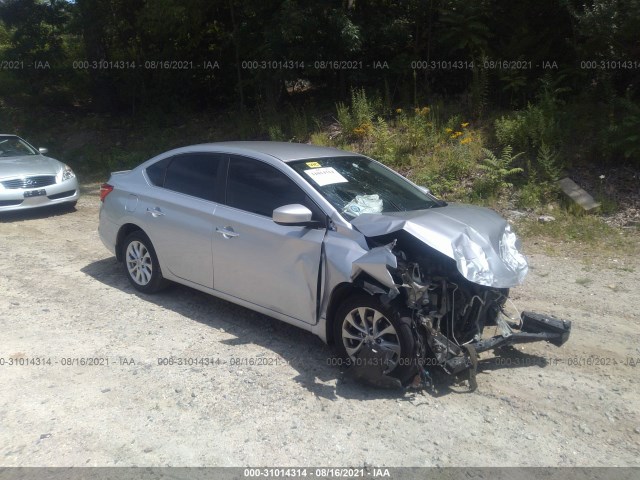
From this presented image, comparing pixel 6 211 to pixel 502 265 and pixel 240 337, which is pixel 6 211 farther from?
pixel 502 265

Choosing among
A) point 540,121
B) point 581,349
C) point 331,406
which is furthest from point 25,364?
point 540,121

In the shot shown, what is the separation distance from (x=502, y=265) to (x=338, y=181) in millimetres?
1631

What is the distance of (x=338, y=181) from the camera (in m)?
5.66

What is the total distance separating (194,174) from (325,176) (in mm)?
1558

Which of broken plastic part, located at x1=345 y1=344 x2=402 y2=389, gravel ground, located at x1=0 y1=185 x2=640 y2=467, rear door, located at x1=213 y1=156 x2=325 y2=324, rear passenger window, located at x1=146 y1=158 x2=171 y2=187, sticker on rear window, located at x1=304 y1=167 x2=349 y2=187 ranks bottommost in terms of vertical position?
gravel ground, located at x1=0 y1=185 x2=640 y2=467

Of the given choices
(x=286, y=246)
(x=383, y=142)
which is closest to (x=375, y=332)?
(x=286, y=246)

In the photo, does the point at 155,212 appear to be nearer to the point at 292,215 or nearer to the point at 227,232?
the point at 227,232

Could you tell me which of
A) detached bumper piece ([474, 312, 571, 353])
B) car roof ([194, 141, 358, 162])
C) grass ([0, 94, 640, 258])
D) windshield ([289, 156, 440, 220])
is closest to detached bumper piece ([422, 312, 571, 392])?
detached bumper piece ([474, 312, 571, 353])

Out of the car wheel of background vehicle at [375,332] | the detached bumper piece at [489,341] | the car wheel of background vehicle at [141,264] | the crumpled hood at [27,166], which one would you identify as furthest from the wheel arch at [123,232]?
the crumpled hood at [27,166]

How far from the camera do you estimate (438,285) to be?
4.71 metres

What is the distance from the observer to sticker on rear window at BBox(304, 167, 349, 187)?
5530 millimetres

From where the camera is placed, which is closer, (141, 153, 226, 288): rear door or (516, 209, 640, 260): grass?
(141, 153, 226, 288): rear door

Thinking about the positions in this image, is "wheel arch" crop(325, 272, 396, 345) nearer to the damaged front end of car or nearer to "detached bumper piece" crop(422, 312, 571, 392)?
the damaged front end of car

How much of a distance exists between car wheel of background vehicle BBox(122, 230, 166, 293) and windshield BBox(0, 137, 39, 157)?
5817mm
